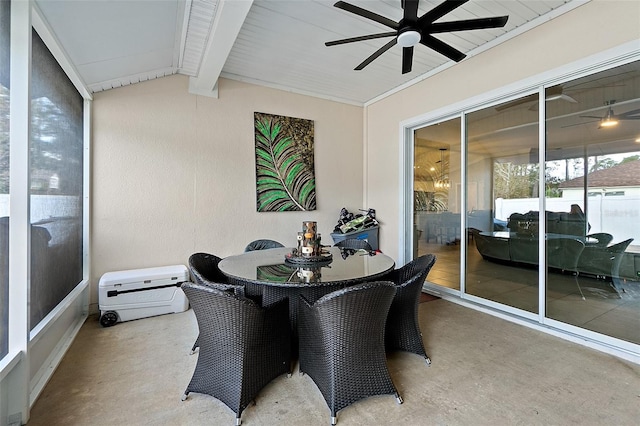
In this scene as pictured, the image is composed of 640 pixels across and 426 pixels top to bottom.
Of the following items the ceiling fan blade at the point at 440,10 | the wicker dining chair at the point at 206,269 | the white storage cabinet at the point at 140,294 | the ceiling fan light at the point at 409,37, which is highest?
the ceiling fan blade at the point at 440,10

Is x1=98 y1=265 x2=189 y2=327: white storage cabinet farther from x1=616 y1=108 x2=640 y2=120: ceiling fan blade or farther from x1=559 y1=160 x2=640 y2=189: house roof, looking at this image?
x1=616 y1=108 x2=640 y2=120: ceiling fan blade

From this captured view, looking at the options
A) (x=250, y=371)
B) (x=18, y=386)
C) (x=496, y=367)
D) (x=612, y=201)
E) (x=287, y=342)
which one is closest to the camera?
(x=18, y=386)

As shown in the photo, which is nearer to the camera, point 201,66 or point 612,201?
point 612,201

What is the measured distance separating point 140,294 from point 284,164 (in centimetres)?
257

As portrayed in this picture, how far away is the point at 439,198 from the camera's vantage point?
4297 mm

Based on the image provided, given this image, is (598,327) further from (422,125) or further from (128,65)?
(128,65)

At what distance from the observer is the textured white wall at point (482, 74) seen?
2.54 m

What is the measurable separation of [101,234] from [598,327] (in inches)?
207

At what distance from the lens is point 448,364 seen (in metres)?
2.35

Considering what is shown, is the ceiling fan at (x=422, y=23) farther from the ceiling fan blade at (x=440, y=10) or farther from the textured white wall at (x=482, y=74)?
Result: the textured white wall at (x=482, y=74)

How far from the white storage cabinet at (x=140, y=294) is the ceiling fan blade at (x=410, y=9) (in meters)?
3.41

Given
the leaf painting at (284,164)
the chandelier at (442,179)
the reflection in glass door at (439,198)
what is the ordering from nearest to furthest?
the reflection in glass door at (439,198) < the chandelier at (442,179) < the leaf painting at (284,164)

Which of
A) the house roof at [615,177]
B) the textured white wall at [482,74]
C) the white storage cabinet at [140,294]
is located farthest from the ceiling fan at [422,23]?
the white storage cabinet at [140,294]

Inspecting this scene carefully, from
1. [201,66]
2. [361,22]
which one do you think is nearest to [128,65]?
[201,66]
